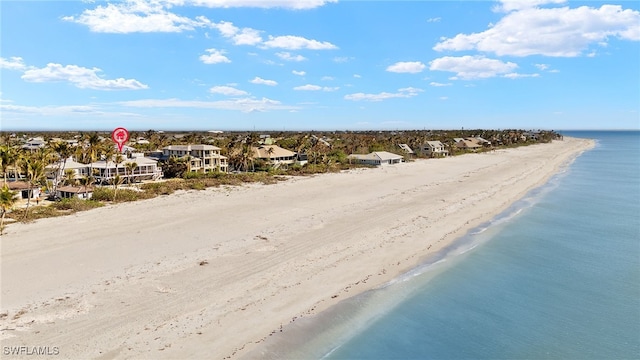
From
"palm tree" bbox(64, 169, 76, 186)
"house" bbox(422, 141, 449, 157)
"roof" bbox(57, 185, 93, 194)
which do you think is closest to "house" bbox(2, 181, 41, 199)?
"roof" bbox(57, 185, 93, 194)

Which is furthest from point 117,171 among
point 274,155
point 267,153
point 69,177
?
point 274,155

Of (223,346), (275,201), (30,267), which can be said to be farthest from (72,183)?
(223,346)

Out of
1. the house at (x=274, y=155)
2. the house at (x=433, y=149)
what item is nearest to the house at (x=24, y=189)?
the house at (x=274, y=155)

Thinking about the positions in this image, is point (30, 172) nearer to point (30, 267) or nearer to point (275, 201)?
point (30, 267)

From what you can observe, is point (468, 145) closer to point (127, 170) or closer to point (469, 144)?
point (469, 144)

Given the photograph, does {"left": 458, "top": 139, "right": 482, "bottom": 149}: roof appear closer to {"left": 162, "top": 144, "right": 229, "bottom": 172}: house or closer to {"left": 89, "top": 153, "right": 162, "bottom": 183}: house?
{"left": 162, "top": 144, "right": 229, "bottom": 172}: house
